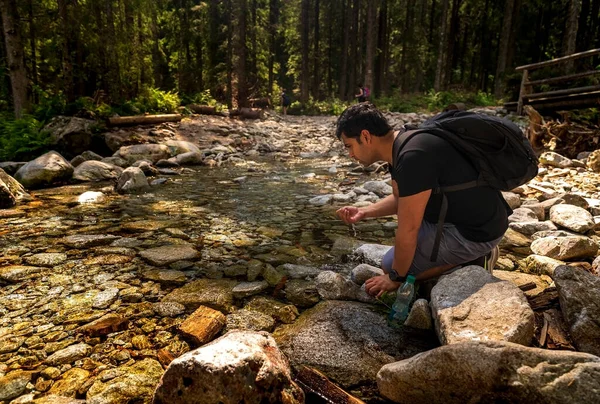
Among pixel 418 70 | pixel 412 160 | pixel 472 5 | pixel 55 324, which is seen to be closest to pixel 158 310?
pixel 55 324

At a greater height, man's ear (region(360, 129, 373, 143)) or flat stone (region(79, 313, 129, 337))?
man's ear (region(360, 129, 373, 143))

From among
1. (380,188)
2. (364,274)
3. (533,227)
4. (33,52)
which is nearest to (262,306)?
(364,274)

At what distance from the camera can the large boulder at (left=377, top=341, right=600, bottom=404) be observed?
4.92 feet

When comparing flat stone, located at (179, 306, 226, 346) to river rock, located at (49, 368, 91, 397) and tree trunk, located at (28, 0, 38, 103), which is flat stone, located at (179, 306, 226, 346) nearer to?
river rock, located at (49, 368, 91, 397)

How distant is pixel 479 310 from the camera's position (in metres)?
2.22

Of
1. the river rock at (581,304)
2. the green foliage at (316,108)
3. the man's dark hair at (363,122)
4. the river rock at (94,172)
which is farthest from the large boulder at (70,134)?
the green foliage at (316,108)

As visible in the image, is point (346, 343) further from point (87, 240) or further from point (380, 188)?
point (380, 188)

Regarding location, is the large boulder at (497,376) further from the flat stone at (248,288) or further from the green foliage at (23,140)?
the green foliage at (23,140)

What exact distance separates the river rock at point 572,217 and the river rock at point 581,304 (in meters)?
2.50

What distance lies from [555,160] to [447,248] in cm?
700

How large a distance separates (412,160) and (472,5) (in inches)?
1232

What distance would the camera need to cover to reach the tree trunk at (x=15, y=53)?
34.4 feet

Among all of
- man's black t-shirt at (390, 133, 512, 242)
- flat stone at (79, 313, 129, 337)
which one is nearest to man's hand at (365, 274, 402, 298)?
man's black t-shirt at (390, 133, 512, 242)

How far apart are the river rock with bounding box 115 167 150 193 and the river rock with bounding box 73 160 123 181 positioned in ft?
4.39
